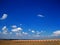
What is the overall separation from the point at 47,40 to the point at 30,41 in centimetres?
40

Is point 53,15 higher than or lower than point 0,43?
higher

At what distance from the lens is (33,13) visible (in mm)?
3248

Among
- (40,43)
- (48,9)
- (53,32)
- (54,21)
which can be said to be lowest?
(40,43)

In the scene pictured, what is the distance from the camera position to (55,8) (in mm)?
3283

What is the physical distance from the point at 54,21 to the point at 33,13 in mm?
536

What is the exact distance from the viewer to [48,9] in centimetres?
326

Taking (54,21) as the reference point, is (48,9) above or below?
above

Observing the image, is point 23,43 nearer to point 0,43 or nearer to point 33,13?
point 0,43

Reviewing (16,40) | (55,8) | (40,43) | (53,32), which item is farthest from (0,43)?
(55,8)

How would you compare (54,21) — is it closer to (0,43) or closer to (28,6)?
(28,6)

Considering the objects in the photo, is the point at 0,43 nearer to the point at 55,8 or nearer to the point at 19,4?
the point at 19,4

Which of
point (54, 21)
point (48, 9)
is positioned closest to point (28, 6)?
point (48, 9)

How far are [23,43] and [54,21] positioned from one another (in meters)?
0.91

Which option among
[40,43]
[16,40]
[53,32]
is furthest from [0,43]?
[53,32]
